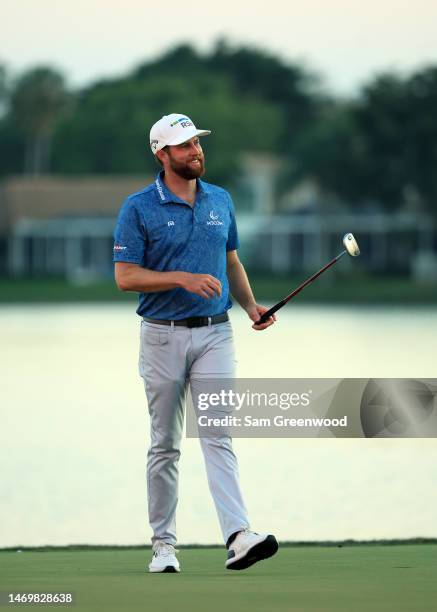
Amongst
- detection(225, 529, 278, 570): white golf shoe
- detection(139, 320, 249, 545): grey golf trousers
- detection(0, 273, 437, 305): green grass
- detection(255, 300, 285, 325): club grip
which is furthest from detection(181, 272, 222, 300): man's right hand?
detection(0, 273, 437, 305): green grass

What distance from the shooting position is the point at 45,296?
54.4 m

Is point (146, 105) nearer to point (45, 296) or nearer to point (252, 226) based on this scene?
point (252, 226)

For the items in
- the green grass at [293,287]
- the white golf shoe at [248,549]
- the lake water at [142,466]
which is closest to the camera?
the white golf shoe at [248,549]

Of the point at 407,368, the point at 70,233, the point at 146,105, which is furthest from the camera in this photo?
the point at 146,105

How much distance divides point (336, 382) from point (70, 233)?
6735cm

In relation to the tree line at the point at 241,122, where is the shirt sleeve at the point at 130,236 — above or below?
above

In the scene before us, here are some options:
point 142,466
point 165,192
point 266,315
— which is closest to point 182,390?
point 266,315

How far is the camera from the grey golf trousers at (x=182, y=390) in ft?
22.7

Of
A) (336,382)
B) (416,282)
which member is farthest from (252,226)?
(336,382)

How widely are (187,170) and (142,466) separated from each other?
6.49m

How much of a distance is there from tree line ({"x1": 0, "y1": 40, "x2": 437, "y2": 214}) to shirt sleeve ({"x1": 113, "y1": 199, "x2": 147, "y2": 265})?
61.8 m

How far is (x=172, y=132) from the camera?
22.8 ft

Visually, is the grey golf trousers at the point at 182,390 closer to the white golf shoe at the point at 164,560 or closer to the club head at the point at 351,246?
the white golf shoe at the point at 164,560

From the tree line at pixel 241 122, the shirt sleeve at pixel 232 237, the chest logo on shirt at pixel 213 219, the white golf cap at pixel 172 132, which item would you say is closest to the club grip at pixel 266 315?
the shirt sleeve at pixel 232 237
